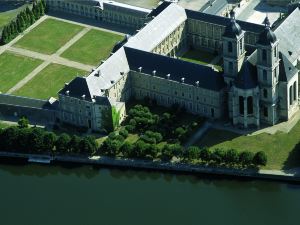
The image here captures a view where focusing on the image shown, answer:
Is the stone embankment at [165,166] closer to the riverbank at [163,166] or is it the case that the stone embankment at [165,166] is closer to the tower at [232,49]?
the riverbank at [163,166]

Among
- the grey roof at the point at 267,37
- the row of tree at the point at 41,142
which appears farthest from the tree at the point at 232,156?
the row of tree at the point at 41,142

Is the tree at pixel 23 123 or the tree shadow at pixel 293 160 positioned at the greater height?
the tree at pixel 23 123

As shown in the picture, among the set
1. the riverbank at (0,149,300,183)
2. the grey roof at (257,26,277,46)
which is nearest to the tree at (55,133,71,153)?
the riverbank at (0,149,300,183)

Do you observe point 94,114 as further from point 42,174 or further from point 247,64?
point 247,64

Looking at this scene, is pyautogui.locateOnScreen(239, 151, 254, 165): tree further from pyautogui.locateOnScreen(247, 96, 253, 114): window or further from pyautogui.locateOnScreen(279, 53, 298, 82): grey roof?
pyautogui.locateOnScreen(279, 53, 298, 82): grey roof

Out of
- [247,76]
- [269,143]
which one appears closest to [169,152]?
[269,143]

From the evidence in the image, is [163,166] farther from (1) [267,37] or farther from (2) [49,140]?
(1) [267,37]
